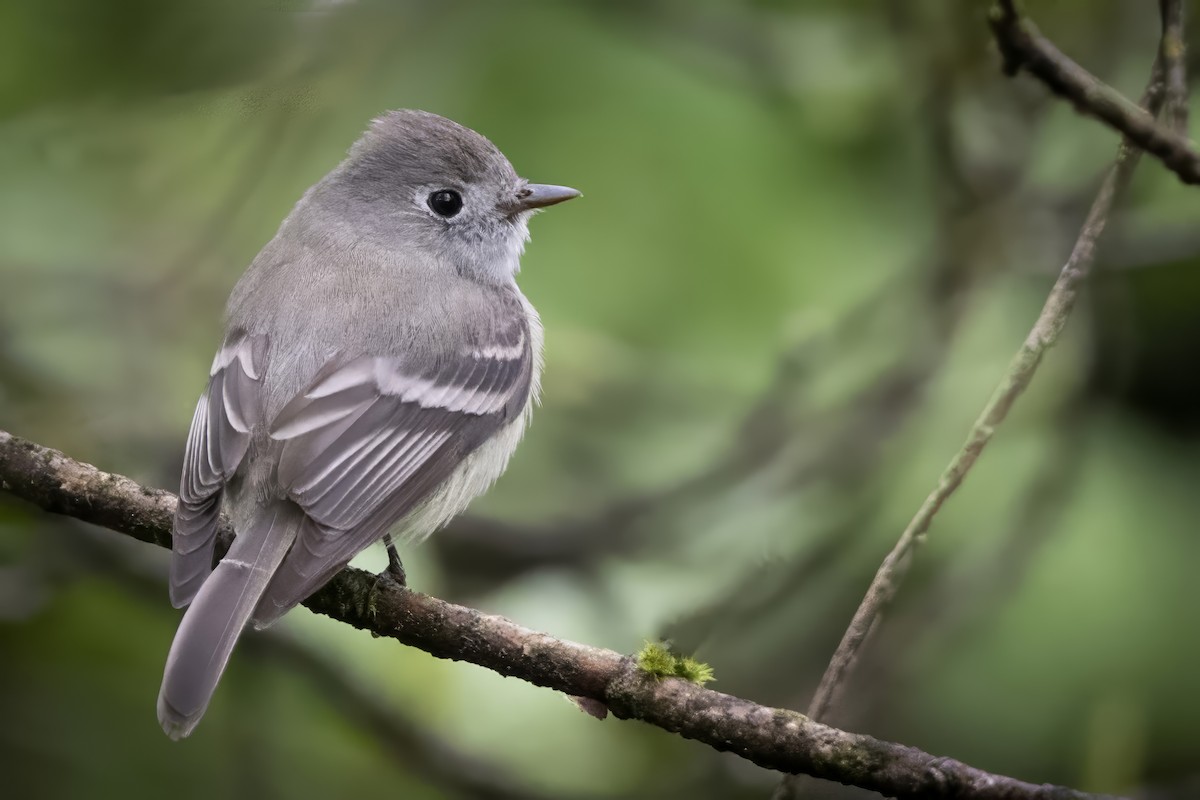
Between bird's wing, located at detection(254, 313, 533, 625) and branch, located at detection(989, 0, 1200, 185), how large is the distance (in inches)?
71.4

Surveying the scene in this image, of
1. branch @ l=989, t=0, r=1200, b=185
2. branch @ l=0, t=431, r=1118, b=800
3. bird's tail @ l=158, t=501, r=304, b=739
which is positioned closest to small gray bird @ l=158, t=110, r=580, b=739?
bird's tail @ l=158, t=501, r=304, b=739

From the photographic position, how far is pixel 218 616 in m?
2.73

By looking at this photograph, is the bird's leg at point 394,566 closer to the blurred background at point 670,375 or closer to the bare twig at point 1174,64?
the blurred background at point 670,375

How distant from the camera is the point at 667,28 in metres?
4.46

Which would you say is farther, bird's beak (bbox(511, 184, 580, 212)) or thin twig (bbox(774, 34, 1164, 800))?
bird's beak (bbox(511, 184, 580, 212))

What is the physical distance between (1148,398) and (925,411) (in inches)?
31.2

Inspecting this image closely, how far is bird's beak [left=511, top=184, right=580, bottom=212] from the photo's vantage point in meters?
3.99

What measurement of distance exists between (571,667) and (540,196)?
1943 mm

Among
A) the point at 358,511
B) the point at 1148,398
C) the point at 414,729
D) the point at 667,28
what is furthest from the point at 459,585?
the point at 1148,398

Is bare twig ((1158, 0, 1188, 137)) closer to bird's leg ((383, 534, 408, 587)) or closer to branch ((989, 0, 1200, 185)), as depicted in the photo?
branch ((989, 0, 1200, 185))

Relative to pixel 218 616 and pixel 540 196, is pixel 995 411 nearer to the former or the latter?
pixel 218 616

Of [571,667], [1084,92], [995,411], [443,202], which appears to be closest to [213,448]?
[571,667]

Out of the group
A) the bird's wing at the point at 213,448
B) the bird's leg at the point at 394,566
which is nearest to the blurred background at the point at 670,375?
the bird's leg at the point at 394,566

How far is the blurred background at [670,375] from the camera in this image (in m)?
3.81
